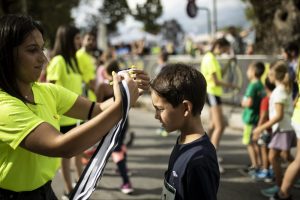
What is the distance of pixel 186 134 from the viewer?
205 centimetres

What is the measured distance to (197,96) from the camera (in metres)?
1.99

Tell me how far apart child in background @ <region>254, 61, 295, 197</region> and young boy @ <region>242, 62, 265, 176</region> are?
0.68 metres

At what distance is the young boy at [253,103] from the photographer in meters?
5.29

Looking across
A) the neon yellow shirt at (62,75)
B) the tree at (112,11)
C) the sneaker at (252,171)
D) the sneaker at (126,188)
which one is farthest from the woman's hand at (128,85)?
the tree at (112,11)

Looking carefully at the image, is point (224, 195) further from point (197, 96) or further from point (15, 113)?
point (15, 113)

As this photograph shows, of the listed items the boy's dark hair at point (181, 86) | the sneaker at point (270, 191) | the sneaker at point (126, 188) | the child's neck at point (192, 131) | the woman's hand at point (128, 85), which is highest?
the woman's hand at point (128, 85)

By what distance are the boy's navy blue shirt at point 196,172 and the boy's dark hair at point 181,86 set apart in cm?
20

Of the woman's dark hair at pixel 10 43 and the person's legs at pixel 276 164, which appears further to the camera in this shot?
the person's legs at pixel 276 164

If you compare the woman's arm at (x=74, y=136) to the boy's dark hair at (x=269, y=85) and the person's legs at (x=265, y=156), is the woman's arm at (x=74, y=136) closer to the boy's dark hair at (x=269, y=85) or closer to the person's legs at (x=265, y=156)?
the boy's dark hair at (x=269, y=85)

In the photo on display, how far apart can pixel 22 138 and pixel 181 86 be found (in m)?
0.77

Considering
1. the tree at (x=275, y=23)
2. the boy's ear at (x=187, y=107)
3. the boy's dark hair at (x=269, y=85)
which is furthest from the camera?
the tree at (x=275, y=23)

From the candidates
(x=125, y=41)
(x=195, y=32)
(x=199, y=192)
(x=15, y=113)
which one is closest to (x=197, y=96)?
(x=199, y=192)

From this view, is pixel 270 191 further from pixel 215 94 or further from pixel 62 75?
pixel 62 75

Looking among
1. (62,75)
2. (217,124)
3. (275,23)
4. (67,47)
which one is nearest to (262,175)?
(217,124)
